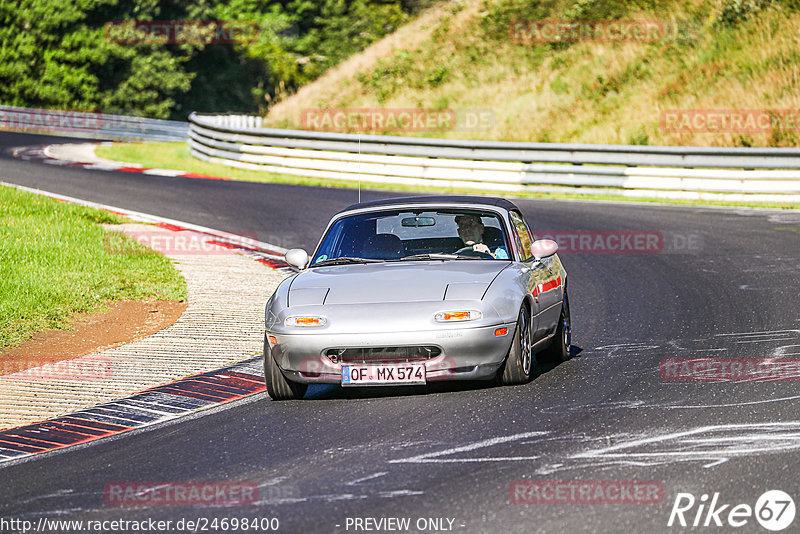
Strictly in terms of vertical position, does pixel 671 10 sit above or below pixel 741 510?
above

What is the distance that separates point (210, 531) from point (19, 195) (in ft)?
49.5

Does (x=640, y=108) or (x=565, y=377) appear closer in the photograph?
(x=565, y=377)

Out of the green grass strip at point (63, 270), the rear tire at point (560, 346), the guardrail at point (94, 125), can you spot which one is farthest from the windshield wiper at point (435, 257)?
the guardrail at point (94, 125)

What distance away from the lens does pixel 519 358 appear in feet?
27.0

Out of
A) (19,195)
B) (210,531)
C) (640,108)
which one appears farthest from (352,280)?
(640,108)

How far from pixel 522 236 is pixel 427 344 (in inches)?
89.5

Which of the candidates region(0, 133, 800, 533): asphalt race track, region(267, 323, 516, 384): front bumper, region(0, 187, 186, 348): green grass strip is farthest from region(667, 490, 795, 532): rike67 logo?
region(0, 187, 186, 348): green grass strip

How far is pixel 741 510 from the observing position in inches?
210

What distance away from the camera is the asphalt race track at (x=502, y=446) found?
5.57 meters

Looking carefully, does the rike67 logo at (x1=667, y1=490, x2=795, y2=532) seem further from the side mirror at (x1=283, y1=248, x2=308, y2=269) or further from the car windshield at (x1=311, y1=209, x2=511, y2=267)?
the side mirror at (x1=283, y1=248, x2=308, y2=269)

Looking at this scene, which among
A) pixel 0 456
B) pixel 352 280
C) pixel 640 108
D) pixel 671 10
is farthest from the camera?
pixel 671 10

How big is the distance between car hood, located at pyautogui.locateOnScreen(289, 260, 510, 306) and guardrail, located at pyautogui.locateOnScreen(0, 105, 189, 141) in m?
39.5

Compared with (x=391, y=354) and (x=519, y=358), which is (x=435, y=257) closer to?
(x=519, y=358)

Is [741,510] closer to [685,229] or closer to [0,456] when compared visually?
[0,456]
